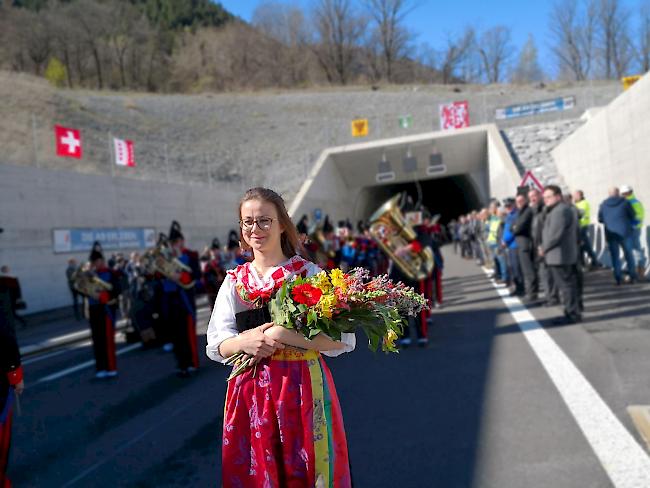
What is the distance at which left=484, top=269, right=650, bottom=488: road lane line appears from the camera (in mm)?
3684

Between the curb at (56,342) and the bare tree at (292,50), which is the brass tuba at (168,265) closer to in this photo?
the curb at (56,342)

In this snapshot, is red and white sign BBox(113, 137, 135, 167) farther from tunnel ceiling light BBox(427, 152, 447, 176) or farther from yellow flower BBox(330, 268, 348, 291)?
yellow flower BBox(330, 268, 348, 291)

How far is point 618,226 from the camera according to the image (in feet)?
37.2

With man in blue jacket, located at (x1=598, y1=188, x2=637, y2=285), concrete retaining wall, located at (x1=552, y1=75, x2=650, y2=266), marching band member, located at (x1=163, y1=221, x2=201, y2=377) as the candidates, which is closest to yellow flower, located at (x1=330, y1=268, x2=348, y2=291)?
marching band member, located at (x1=163, y1=221, x2=201, y2=377)

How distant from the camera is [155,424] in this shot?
563 cm

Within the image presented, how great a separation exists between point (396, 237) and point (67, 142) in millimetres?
16179

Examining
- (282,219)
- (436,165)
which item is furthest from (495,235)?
(436,165)

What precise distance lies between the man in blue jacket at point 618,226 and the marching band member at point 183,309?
26.2ft

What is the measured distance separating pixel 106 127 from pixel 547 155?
25.3m

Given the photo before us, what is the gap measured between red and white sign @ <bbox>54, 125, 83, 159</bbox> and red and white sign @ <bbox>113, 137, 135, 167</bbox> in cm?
168

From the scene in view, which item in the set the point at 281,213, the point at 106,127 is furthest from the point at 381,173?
Result: the point at 281,213

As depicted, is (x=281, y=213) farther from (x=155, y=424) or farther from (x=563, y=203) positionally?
(x=563, y=203)

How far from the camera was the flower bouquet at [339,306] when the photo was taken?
2.43 metres

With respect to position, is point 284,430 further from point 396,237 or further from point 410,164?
point 410,164
